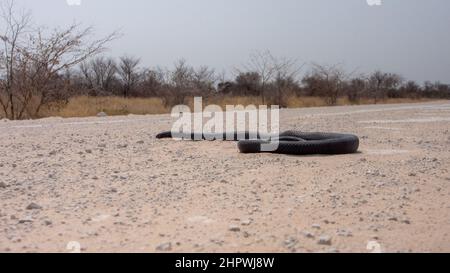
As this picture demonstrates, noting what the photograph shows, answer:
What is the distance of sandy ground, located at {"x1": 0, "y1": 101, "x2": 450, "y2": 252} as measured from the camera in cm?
294

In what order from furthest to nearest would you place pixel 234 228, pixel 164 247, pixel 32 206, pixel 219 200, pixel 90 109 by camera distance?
pixel 90 109, pixel 219 200, pixel 32 206, pixel 234 228, pixel 164 247

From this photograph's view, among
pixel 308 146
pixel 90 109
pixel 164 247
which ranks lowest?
pixel 164 247

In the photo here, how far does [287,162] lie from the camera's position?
214 inches

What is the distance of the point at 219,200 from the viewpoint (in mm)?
3863

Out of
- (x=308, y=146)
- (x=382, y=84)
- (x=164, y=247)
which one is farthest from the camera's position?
(x=382, y=84)

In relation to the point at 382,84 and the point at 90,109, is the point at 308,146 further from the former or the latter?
the point at 382,84

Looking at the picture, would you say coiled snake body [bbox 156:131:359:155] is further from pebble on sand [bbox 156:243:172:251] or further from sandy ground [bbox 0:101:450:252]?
pebble on sand [bbox 156:243:172:251]

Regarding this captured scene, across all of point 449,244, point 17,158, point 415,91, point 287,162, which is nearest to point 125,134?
point 17,158

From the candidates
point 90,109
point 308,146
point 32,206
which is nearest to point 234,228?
point 32,206

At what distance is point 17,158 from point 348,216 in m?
3.65

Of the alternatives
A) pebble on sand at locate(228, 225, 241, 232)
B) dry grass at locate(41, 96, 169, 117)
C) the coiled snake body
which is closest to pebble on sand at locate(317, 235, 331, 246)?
pebble on sand at locate(228, 225, 241, 232)

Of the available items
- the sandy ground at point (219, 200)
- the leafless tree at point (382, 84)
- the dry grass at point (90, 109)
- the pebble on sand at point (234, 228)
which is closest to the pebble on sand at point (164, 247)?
the sandy ground at point (219, 200)

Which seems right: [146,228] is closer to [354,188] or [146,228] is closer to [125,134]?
[354,188]

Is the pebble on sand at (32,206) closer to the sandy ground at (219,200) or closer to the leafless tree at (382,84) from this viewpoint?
the sandy ground at (219,200)
